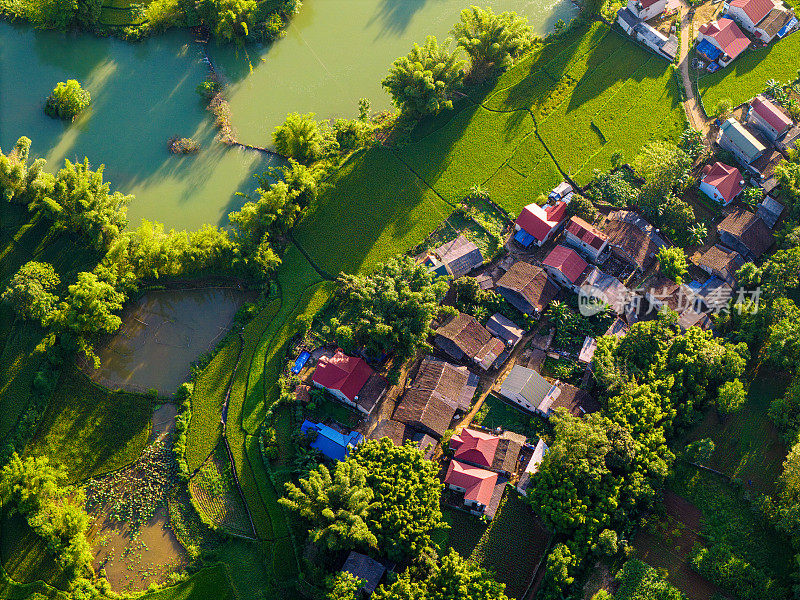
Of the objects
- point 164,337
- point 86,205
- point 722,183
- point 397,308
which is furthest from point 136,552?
point 722,183

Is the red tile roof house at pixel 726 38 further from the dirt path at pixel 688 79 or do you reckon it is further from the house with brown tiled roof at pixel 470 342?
the house with brown tiled roof at pixel 470 342

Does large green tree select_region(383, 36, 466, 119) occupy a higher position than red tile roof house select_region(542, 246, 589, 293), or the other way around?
large green tree select_region(383, 36, 466, 119)

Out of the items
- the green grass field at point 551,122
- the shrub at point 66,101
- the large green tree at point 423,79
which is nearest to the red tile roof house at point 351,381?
the green grass field at point 551,122

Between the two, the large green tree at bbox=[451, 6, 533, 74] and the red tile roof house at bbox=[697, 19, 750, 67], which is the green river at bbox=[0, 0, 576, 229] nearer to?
the large green tree at bbox=[451, 6, 533, 74]

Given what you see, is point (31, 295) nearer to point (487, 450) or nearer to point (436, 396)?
point (436, 396)

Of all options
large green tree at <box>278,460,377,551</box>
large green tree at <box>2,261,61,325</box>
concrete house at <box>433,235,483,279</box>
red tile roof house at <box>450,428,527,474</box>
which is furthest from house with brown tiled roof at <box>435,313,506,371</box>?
large green tree at <box>2,261,61,325</box>

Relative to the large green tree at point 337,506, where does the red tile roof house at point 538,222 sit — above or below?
above
